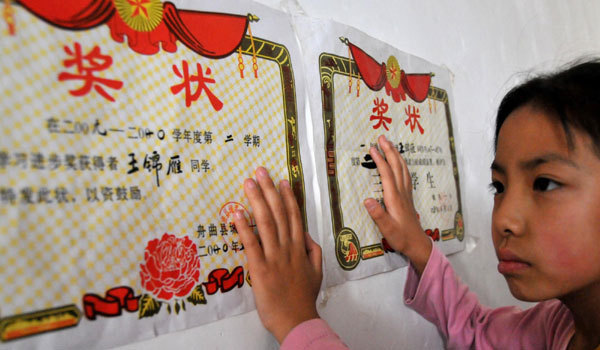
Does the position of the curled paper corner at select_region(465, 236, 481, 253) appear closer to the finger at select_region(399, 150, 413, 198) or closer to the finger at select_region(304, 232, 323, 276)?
the finger at select_region(399, 150, 413, 198)

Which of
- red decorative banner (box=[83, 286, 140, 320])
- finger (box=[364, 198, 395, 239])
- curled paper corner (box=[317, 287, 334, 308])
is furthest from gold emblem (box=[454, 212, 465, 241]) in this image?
red decorative banner (box=[83, 286, 140, 320])

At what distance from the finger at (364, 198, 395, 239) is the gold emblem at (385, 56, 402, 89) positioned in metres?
0.22

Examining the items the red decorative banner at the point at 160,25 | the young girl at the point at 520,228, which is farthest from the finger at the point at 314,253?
the red decorative banner at the point at 160,25

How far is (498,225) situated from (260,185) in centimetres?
33

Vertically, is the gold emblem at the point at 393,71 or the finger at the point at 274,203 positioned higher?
the gold emblem at the point at 393,71

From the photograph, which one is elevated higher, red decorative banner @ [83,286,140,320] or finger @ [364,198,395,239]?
finger @ [364,198,395,239]

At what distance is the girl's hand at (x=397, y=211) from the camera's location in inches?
22.8

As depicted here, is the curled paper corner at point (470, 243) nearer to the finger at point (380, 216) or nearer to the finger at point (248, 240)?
A: the finger at point (380, 216)

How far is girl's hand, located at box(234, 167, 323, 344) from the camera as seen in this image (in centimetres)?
42

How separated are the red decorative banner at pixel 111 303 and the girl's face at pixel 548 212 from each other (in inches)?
18.2

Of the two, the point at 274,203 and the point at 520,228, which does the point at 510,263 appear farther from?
the point at 274,203

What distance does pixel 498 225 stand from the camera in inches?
19.9

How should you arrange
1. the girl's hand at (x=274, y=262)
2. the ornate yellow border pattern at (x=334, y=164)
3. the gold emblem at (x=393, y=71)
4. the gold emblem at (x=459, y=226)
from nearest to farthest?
the girl's hand at (x=274, y=262), the ornate yellow border pattern at (x=334, y=164), the gold emblem at (x=393, y=71), the gold emblem at (x=459, y=226)

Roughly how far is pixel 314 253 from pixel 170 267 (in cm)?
18
